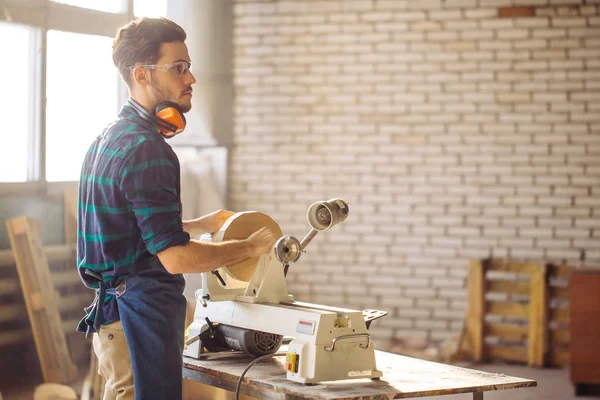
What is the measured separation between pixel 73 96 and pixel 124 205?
3151 mm

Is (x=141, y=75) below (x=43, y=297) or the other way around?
the other way around

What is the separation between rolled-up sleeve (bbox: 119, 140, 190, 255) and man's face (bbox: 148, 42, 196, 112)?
0.66 feet

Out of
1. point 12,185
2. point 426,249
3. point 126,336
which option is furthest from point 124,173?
point 426,249

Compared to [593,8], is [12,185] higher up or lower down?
lower down

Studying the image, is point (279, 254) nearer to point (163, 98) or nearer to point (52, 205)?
point (163, 98)

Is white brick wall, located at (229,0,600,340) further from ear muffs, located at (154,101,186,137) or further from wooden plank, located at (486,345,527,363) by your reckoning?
ear muffs, located at (154,101,186,137)

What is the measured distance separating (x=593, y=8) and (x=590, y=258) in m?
1.90

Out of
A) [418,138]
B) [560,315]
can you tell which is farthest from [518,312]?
[418,138]

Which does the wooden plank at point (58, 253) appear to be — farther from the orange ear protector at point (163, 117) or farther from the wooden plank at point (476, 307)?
the wooden plank at point (476, 307)

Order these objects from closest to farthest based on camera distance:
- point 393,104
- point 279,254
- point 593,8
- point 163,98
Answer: point 163,98, point 279,254, point 593,8, point 393,104

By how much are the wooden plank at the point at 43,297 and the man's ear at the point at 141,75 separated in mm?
2404

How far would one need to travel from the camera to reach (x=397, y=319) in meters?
6.98

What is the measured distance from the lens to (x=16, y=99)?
4.77 m

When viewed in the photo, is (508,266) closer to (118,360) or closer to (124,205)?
(118,360)
